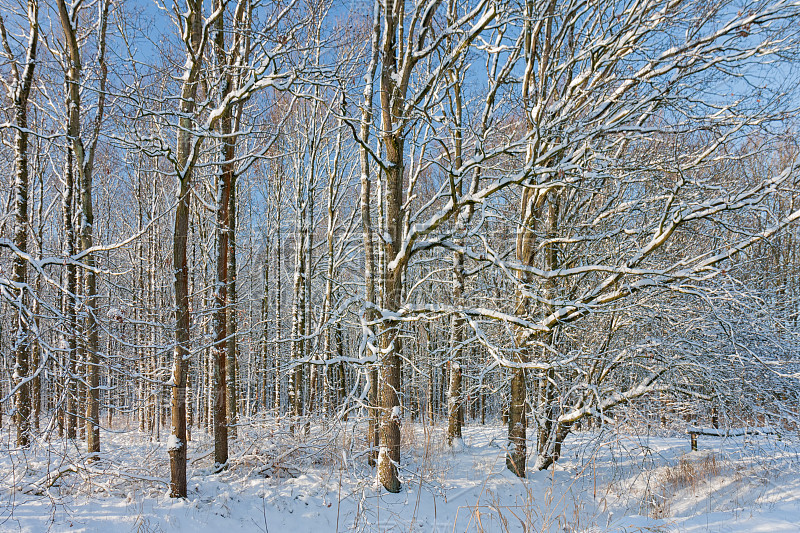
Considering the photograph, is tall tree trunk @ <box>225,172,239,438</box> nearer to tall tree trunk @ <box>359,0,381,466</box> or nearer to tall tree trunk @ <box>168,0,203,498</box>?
tall tree trunk @ <box>168,0,203,498</box>

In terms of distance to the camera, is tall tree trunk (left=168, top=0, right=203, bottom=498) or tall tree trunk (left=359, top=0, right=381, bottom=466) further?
tall tree trunk (left=359, top=0, right=381, bottom=466)

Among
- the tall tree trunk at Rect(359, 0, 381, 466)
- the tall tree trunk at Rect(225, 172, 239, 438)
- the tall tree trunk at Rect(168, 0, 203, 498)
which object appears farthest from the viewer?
the tall tree trunk at Rect(225, 172, 239, 438)

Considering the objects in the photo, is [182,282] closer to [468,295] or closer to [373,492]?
[373,492]

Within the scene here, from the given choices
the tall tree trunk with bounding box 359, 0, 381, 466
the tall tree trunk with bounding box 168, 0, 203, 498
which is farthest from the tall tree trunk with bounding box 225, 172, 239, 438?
the tall tree trunk with bounding box 359, 0, 381, 466

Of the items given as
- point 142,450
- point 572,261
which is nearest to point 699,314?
point 572,261

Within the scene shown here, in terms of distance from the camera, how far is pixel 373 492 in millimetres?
6039

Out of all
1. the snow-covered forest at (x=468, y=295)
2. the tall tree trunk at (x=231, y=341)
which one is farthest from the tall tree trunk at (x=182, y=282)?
the tall tree trunk at (x=231, y=341)

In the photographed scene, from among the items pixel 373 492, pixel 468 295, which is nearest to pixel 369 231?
pixel 468 295

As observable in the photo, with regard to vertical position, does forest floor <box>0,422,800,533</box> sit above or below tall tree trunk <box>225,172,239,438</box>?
below

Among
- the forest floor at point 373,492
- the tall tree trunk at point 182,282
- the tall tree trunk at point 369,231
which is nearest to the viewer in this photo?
the forest floor at point 373,492

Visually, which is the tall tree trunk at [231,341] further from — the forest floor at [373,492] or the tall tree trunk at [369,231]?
the tall tree trunk at [369,231]

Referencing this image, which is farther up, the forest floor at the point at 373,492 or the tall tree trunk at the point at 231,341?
the tall tree trunk at the point at 231,341

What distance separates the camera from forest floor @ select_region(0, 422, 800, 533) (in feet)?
15.5

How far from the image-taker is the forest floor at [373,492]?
4.74 m
